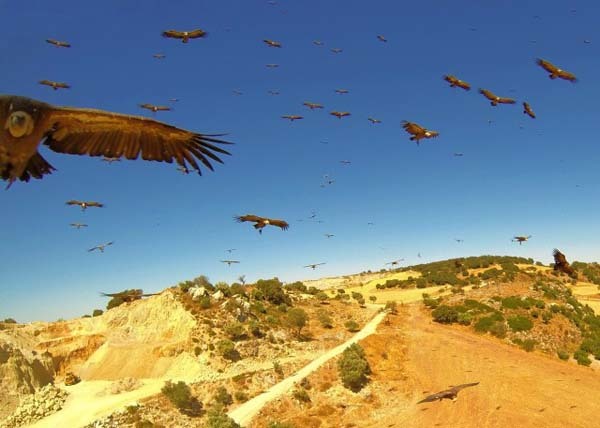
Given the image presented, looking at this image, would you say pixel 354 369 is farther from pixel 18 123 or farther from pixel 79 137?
pixel 18 123

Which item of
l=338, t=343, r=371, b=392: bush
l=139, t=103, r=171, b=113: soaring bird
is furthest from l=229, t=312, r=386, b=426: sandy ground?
l=139, t=103, r=171, b=113: soaring bird

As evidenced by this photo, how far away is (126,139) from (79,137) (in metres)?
0.65

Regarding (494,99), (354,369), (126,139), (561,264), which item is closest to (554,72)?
(494,99)

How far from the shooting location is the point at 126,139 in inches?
257

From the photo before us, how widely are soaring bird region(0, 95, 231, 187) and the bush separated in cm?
2644

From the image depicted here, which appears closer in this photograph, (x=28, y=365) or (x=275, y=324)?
(x=28, y=365)

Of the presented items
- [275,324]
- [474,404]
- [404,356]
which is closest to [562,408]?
[474,404]

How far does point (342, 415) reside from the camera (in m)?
26.4

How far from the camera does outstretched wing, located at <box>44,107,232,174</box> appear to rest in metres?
5.98

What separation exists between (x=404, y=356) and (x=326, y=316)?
12.0m

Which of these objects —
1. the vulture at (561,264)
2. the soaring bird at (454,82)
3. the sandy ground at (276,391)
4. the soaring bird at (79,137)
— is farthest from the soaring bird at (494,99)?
the sandy ground at (276,391)

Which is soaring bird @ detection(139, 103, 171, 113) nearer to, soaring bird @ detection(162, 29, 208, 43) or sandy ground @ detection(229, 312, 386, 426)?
soaring bird @ detection(162, 29, 208, 43)

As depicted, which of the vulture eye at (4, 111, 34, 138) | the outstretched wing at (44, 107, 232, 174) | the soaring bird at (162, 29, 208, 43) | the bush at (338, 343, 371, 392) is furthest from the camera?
the bush at (338, 343, 371, 392)

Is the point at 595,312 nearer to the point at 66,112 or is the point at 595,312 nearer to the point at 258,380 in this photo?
the point at 258,380
